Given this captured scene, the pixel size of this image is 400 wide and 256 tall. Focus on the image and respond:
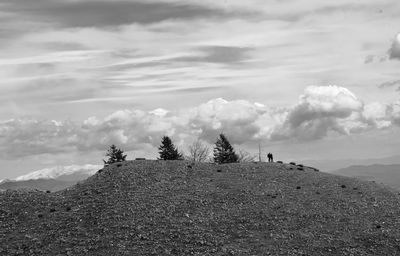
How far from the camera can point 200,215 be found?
4756 cm

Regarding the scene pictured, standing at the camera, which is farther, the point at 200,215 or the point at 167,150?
the point at 167,150

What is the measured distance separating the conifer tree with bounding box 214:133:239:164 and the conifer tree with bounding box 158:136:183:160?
8695mm

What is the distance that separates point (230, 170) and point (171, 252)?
22.2m

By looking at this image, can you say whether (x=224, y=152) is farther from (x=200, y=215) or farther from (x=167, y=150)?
(x=200, y=215)

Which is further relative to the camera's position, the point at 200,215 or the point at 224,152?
the point at 224,152

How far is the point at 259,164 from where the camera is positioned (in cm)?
6544

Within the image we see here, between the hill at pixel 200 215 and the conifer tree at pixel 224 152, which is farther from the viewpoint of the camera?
the conifer tree at pixel 224 152

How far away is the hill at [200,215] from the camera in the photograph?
4238 cm

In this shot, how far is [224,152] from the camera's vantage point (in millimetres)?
89750

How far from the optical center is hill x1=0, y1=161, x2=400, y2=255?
42.4 metres

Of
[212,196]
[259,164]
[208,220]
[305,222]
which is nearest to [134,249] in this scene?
[208,220]

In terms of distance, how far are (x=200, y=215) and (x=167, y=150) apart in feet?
123

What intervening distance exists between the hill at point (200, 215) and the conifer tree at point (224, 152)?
26.8m

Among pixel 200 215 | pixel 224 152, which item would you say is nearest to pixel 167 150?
pixel 224 152
